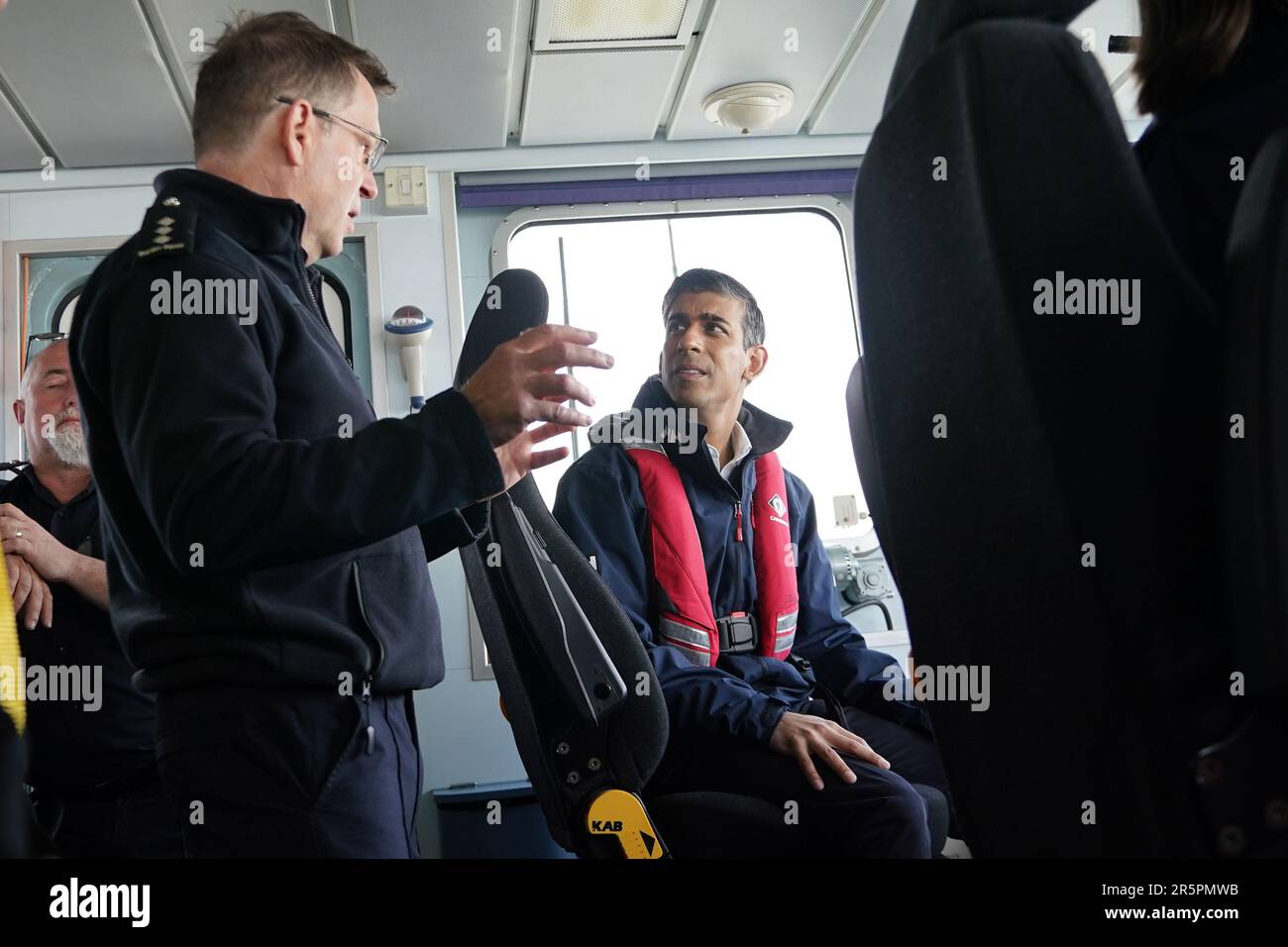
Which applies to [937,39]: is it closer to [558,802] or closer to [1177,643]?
[1177,643]

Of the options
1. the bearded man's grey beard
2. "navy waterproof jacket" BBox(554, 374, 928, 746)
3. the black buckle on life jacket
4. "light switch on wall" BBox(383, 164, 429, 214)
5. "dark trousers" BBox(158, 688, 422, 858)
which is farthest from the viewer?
"light switch on wall" BBox(383, 164, 429, 214)

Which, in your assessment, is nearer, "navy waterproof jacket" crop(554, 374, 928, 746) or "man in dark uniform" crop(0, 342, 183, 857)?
"navy waterproof jacket" crop(554, 374, 928, 746)

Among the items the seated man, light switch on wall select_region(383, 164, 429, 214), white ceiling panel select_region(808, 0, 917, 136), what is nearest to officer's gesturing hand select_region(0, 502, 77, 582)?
the seated man

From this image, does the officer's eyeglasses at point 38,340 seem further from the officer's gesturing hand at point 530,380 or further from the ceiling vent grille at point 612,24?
the officer's gesturing hand at point 530,380

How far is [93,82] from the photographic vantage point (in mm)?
3508

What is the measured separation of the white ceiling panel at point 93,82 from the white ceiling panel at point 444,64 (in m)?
0.72

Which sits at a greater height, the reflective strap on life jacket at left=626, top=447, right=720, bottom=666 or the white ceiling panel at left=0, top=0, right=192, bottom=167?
the white ceiling panel at left=0, top=0, right=192, bottom=167

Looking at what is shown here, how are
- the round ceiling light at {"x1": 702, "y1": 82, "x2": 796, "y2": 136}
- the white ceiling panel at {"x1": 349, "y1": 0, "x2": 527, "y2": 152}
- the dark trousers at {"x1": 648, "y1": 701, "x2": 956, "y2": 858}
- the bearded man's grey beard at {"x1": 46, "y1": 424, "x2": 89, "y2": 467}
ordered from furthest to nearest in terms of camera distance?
the round ceiling light at {"x1": 702, "y1": 82, "x2": 796, "y2": 136} < the white ceiling panel at {"x1": 349, "y1": 0, "x2": 527, "y2": 152} < the bearded man's grey beard at {"x1": 46, "y1": 424, "x2": 89, "y2": 467} < the dark trousers at {"x1": 648, "y1": 701, "x2": 956, "y2": 858}

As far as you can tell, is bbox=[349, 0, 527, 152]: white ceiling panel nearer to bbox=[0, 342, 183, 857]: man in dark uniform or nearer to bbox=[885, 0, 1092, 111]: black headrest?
bbox=[0, 342, 183, 857]: man in dark uniform

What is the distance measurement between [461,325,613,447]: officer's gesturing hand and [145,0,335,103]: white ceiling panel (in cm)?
255

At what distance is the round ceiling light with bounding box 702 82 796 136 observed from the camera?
3945 millimetres

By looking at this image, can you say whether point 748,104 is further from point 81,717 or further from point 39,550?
point 81,717

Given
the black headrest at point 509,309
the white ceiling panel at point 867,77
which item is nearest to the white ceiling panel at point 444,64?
the white ceiling panel at point 867,77
